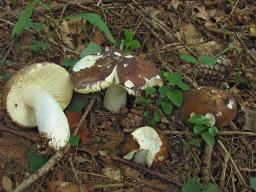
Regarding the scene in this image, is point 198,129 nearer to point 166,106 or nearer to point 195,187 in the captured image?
point 166,106

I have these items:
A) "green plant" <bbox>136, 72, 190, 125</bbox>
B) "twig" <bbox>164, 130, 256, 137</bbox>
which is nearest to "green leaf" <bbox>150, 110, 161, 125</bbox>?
"green plant" <bbox>136, 72, 190, 125</bbox>

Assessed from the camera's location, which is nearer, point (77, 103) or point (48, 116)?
point (48, 116)

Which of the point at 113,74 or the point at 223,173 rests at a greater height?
the point at 113,74

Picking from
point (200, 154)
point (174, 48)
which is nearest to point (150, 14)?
point (174, 48)

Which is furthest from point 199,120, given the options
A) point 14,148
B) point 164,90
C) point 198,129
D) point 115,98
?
point 14,148

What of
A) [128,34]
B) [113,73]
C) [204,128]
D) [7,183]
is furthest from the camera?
[128,34]

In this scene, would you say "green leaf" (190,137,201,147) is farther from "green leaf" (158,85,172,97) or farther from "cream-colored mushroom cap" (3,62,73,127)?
"cream-colored mushroom cap" (3,62,73,127)

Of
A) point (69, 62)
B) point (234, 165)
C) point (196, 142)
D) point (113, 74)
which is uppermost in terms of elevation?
point (113, 74)

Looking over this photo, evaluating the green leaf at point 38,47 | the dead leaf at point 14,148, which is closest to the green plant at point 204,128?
the dead leaf at point 14,148
